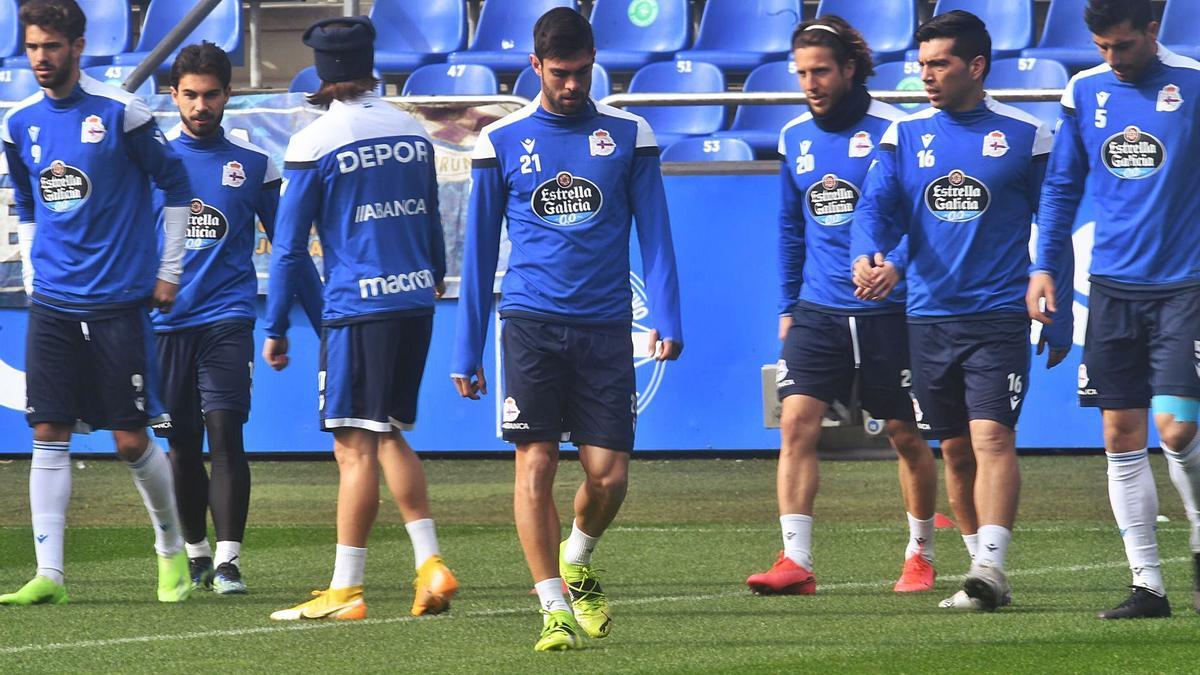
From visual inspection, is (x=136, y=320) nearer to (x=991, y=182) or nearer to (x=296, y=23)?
(x=991, y=182)

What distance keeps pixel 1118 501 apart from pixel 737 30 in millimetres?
9730

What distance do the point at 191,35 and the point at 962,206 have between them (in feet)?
34.0

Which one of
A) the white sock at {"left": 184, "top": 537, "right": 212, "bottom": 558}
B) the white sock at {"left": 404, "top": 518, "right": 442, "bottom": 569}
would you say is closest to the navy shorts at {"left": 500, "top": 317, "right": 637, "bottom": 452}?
the white sock at {"left": 404, "top": 518, "right": 442, "bottom": 569}

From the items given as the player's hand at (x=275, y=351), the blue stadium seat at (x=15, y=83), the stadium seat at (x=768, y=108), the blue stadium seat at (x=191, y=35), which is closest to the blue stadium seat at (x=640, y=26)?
the stadium seat at (x=768, y=108)

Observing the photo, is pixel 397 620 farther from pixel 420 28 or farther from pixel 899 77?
pixel 420 28

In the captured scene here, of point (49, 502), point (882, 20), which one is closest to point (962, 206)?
point (49, 502)

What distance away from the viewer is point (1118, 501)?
21.0 feet

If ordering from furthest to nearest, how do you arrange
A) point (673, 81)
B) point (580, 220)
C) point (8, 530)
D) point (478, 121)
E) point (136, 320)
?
point (673, 81) → point (478, 121) → point (8, 530) → point (136, 320) → point (580, 220)

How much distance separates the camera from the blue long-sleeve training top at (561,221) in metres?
5.87

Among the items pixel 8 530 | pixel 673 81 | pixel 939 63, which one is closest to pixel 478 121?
pixel 673 81

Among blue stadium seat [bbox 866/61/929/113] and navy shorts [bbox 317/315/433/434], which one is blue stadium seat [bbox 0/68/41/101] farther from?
navy shorts [bbox 317/315/433/434]

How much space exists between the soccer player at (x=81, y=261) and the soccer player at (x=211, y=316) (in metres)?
0.51

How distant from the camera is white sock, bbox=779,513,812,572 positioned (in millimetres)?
7148

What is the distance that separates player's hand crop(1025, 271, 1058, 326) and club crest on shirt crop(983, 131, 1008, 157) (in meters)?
0.53
